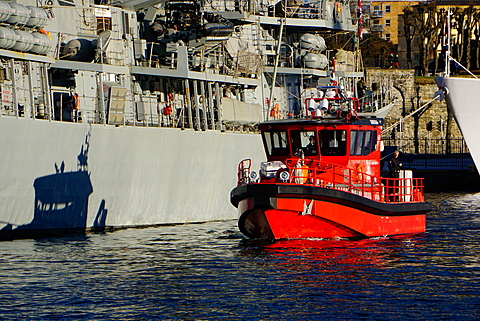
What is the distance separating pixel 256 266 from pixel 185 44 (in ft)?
60.8

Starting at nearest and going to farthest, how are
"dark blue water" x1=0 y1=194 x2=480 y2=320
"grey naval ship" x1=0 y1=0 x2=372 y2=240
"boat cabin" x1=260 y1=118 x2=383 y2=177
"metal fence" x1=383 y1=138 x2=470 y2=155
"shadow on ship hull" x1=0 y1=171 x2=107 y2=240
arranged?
1. "dark blue water" x1=0 y1=194 x2=480 y2=320
2. "boat cabin" x1=260 y1=118 x2=383 y2=177
3. "shadow on ship hull" x1=0 y1=171 x2=107 y2=240
4. "grey naval ship" x1=0 y1=0 x2=372 y2=240
5. "metal fence" x1=383 y1=138 x2=470 y2=155

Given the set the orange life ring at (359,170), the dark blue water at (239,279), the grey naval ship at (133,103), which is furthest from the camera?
the grey naval ship at (133,103)

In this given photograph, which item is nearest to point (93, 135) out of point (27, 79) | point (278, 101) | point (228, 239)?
point (27, 79)

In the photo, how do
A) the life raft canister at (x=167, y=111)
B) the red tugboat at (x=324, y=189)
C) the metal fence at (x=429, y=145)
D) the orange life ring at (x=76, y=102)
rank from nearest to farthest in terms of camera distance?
1. the red tugboat at (x=324, y=189)
2. the orange life ring at (x=76, y=102)
3. the life raft canister at (x=167, y=111)
4. the metal fence at (x=429, y=145)

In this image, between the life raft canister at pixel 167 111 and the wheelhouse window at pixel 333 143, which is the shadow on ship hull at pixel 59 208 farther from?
the wheelhouse window at pixel 333 143

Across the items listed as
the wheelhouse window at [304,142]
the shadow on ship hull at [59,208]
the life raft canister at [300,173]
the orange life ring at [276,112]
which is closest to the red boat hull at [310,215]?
the life raft canister at [300,173]

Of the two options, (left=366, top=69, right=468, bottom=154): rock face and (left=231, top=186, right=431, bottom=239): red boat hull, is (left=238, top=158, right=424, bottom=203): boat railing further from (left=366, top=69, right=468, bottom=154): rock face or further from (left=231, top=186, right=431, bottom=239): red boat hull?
(left=366, top=69, right=468, bottom=154): rock face

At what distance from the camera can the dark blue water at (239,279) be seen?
18.1 meters

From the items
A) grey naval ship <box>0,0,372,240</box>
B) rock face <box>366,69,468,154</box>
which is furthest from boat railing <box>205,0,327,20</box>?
rock face <box>366,69,468,154</box>

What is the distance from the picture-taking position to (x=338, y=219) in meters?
26.4

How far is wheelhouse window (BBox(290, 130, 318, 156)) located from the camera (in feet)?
92.7

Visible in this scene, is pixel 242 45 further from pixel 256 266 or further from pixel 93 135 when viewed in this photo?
pixel 256 266

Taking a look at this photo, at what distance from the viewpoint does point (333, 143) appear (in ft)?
92.8

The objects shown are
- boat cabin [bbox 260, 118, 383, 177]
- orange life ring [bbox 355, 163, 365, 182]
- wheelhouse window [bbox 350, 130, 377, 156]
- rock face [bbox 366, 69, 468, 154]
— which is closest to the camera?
boat cabin [bbox 260, 118, 383, 177]
